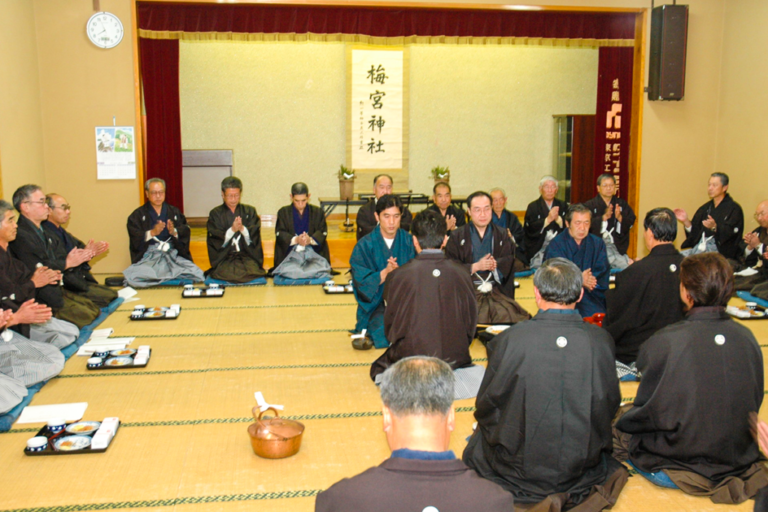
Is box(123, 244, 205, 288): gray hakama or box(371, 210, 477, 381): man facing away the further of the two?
box(123, 244, 205, 288): gray hakama

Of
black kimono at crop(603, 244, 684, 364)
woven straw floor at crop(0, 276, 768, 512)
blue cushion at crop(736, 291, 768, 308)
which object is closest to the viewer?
woven straw floor at crop(0, 276, 768, 512)

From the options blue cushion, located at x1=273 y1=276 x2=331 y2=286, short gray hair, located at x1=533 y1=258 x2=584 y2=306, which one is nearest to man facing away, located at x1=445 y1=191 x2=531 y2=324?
blue cushion, located at x1=273 y1=276 x2=331 y2=286

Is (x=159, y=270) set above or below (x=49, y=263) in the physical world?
below

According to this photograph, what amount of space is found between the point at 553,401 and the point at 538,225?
572 centimetres

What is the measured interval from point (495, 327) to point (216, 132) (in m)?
7.57

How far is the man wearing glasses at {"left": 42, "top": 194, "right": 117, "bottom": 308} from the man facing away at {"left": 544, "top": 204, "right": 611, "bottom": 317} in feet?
13.3

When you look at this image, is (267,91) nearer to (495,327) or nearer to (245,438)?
(495,327)

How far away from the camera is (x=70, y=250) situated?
253 inches

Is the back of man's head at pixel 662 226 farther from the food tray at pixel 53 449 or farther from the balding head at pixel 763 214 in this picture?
the food tray at pixel 53 449

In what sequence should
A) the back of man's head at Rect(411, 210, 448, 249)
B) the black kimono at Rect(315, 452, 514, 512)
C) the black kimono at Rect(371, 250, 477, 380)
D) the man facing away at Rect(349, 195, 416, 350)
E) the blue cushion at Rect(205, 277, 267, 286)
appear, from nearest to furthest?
the black kimono at Rect(315, 452, 514, 512), the black kimono at Rect(371, 250, 477, 380), the back of man's head at Rect(411, 210, 448, 249), the man facing away at Rect(349, 195, 416, 350), the blue cushion at Rect(205, 277, 267, 286)

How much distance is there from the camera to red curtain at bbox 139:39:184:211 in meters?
8.17

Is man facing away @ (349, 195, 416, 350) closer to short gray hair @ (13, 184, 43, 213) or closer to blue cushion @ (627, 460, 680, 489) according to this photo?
blue cushion @ (627, 460, 680, 489)

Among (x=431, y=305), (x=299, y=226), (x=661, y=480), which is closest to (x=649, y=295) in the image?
(x=431, y=305)

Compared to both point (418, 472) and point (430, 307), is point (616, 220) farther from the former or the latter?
point (418, 472)
